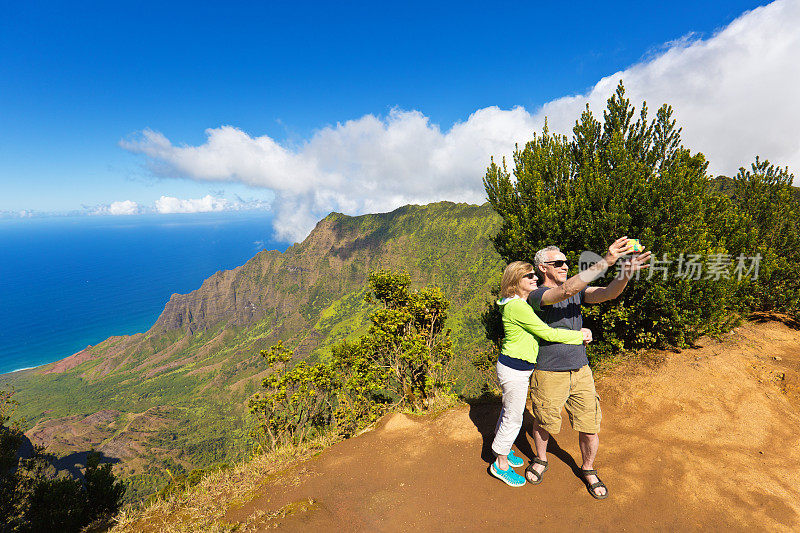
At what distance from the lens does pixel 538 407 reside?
395 centimetres

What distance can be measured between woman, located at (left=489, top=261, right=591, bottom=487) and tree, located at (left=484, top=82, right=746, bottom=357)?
5679mm

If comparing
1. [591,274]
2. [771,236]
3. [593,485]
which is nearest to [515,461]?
[593,485]

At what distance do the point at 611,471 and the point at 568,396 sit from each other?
170cm

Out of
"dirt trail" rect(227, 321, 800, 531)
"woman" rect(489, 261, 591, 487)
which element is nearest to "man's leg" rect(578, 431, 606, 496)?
"dirt trail" rect(227, 321, 800, 531)

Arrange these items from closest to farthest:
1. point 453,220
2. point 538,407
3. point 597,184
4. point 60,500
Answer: point 538,407
point 597,184
point 60,500
point 453,220

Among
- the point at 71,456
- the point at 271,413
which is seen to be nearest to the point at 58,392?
the point at 71,456

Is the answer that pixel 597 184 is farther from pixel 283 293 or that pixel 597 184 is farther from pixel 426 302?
pixel 283 293

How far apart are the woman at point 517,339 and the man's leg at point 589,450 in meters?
0.66

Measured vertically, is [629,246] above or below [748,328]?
above

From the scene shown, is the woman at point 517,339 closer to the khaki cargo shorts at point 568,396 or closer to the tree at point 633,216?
the khaki cargo shorts at point 568,396

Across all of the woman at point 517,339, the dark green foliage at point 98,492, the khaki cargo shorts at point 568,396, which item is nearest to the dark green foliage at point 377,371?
the woman at point 517,339

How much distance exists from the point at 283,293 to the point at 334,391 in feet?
658

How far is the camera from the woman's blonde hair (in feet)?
12.0

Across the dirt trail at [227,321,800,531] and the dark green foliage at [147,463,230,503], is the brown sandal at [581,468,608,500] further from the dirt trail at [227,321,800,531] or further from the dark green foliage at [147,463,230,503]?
the dark green foliage at [147,463,230,503]
